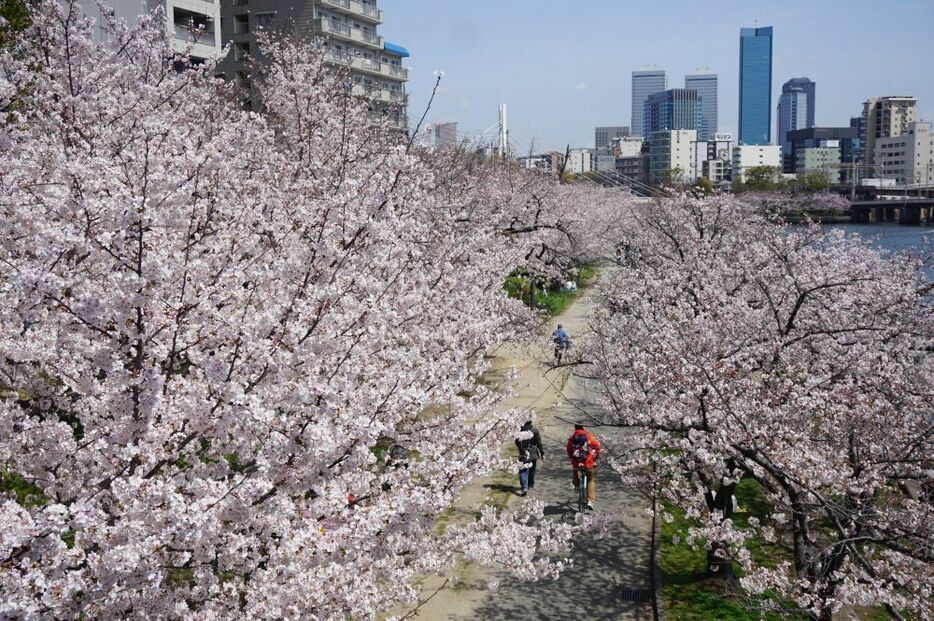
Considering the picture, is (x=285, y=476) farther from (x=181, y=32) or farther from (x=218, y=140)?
(x=181, y=32)

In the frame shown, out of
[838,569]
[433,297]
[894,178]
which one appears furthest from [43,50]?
[894,178]

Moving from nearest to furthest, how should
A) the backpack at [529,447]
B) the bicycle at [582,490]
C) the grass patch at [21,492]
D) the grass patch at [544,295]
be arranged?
1. the grass patch at [21,492]
2. the bicycle at [582,490]
3. the backpack at [529,447]
4. the grass patch at [544,295]

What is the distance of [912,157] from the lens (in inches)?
5394

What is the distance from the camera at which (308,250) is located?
5.63 metres

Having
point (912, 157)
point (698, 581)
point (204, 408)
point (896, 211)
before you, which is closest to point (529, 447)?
point (698, 581)

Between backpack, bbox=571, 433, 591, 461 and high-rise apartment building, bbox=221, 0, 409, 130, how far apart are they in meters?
31.2

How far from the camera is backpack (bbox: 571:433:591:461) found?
1162 centimetres

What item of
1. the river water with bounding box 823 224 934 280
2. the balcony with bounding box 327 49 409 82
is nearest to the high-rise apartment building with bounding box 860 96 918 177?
the river water with bounding box 823 224 934 280

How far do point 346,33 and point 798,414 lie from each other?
48.1 m

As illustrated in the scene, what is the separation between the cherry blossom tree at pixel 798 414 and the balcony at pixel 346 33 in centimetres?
3844

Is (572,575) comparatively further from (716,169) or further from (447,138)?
(716,169)

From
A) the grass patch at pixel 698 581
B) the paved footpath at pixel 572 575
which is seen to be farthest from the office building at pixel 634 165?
the grass patch at pixel 698 581

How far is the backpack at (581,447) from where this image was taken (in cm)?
1162

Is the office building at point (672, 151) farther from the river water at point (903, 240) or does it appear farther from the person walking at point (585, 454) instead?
the person walking at point (585, 454)
